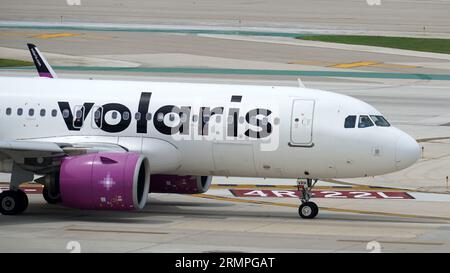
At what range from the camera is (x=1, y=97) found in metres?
36.8

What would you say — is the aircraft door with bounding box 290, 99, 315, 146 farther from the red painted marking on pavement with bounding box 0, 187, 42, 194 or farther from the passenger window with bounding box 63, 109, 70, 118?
the red painted marking on pavement with bounding box 0, 187, 42, 194

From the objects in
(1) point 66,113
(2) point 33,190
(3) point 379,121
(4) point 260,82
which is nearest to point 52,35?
(4) point 260,82

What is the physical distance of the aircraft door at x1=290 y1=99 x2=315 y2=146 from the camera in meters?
35.2

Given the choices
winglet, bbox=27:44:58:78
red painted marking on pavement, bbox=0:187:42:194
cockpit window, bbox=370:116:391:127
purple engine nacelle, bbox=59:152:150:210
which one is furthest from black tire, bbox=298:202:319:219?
winglet, bbox=27:44:58:78

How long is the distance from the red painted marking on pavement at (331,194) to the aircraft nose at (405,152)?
19.1 ft

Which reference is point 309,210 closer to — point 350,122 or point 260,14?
point 350,122

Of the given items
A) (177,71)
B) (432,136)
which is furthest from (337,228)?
(177,71)

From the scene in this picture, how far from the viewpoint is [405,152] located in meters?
34.8

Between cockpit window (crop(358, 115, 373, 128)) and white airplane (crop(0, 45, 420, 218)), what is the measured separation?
0.17 feet

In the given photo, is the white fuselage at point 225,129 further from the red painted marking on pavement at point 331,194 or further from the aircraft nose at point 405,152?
the red painted marking on pavement at point 331,194

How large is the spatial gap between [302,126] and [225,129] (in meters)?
2.27

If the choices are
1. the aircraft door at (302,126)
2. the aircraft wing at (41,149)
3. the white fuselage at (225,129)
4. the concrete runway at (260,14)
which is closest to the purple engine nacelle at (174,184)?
the white fuselage at (225,129)

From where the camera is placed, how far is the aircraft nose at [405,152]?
114ft

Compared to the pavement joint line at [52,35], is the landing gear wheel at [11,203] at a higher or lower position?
lower
